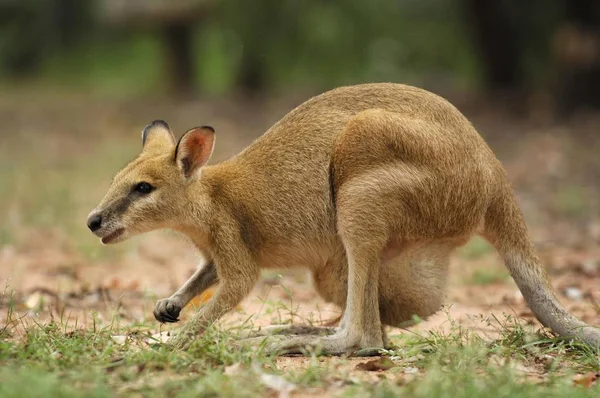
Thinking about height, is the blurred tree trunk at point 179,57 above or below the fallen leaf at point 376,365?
above

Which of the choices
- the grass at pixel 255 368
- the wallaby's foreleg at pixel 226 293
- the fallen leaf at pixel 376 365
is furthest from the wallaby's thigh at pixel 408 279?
the fallen leaf at pixel 376 365

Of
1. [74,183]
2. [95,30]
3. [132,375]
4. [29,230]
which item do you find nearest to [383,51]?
[95,30]

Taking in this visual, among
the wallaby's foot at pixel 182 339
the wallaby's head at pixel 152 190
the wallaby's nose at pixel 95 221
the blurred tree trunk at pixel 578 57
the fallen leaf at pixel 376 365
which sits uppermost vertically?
the blurred tree trunk at pixel 578 57

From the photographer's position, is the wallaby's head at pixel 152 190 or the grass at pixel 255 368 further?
the wallaby's head at pixel 152 190

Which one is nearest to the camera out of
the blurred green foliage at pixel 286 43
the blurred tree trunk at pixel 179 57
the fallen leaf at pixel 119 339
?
the fallen leaf at pixel 119 339

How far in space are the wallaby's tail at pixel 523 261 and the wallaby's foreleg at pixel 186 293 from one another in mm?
1560

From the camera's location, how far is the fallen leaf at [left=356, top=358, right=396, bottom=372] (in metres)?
4.57

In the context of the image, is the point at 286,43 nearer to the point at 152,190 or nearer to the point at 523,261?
the point at 152,190

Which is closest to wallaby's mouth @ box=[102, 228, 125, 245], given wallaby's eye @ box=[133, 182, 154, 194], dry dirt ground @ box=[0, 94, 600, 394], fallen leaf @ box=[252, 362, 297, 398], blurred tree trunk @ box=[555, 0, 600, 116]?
wallaby's eye @ box=[133, 182, 154, 194]

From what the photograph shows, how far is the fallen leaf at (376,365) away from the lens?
4566 mm

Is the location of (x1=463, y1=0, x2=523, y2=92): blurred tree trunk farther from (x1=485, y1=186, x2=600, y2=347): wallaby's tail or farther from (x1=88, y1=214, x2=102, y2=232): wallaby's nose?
(x1=88, y1=214, x2=102, y2=232): wallaby's nose

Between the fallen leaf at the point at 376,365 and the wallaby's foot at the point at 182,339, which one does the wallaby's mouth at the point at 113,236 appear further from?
the fallen leaf at the point at 376,365

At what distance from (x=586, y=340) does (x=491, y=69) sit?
1198 cm

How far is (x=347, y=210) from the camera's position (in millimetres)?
4906
